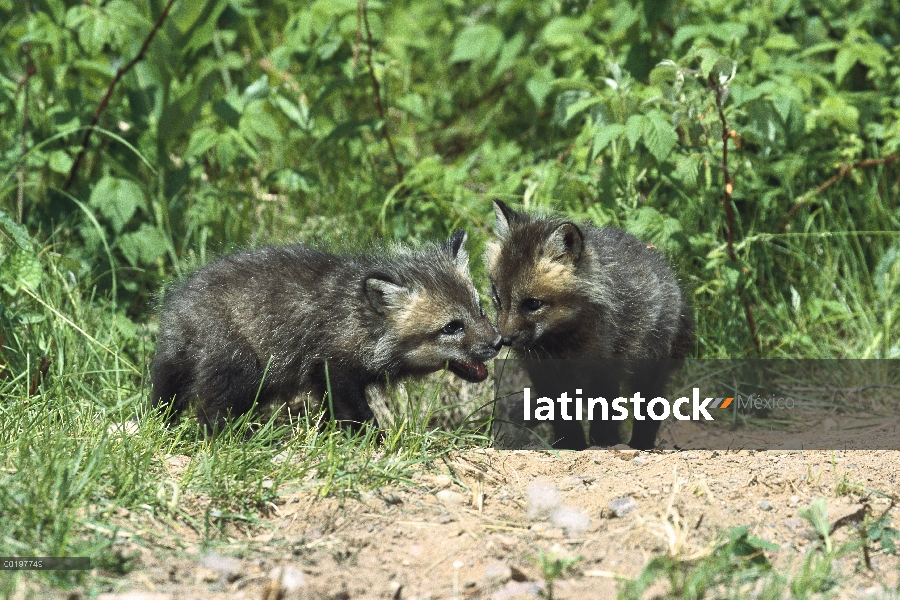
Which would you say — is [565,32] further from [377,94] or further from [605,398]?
[605,398]

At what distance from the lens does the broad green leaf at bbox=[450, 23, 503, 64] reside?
292 inches

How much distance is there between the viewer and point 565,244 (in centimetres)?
523

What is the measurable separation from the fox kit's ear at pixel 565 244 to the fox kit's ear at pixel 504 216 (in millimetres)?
301

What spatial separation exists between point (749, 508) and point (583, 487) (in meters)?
0.68

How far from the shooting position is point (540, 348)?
213 inches

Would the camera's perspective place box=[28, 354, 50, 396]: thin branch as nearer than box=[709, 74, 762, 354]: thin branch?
Yes

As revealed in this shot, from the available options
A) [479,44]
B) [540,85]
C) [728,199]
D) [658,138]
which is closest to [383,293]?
[658,138]

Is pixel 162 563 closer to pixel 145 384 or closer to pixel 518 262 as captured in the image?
pixel 145 384

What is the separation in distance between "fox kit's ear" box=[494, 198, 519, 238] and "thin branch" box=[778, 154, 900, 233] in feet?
7.22

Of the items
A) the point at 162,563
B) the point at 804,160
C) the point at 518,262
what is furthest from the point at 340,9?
the point at 162,563

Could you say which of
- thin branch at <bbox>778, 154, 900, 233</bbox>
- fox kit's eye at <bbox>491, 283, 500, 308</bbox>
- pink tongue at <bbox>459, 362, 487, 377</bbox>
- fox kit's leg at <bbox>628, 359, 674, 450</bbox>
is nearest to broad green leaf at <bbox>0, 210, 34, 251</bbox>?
pink tongue at <bbox>459, 362, 487, 377</bbox>

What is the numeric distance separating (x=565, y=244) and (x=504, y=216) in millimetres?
436

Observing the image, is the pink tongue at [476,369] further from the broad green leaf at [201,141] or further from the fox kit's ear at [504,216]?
the broad green leaf at [201,141]

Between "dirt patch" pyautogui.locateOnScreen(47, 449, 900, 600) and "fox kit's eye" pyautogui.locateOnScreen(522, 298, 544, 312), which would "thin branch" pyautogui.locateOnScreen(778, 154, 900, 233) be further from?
"dirt patch" pyautogui.locateOnScreen(47, 449, 900, 600)
